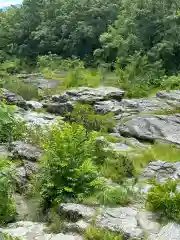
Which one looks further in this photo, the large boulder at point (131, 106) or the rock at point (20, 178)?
the large boulder at point (131, 106)

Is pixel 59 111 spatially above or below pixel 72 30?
below

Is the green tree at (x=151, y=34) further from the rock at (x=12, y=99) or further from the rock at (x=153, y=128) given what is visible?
the rock at (x=153, y=128)

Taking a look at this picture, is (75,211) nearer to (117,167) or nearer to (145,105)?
(117,167)

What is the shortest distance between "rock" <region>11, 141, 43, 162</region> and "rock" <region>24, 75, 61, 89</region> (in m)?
12.2

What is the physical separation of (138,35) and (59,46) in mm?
8800

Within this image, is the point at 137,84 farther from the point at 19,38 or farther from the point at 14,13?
the point at 14,13

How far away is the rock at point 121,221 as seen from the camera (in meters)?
6.73

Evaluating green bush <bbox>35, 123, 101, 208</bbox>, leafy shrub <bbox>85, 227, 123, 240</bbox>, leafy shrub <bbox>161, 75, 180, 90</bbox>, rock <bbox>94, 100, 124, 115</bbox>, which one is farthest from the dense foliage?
leafy shrub <bbox>85, 227, 123, 240</bbox>

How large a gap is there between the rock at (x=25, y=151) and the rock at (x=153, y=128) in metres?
4.05

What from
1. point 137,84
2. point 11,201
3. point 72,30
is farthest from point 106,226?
point 72,30

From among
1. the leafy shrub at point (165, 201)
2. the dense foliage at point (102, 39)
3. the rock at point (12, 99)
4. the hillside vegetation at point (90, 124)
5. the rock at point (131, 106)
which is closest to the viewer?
the leafy shrub at point (165, 201)

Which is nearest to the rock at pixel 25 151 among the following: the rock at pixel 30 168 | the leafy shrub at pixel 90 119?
the rock at pixel 30 168

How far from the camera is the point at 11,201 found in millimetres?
7797

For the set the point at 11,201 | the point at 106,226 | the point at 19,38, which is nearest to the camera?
the point at 106,226
